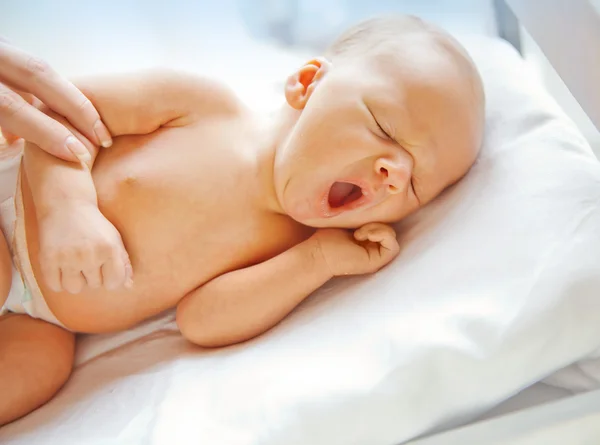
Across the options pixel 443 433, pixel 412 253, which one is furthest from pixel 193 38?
pixel 443 433

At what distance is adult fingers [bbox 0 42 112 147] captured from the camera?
88cm

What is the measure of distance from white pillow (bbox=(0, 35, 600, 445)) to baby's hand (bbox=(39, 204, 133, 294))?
14 centimetres

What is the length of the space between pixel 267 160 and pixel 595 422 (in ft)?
1.76

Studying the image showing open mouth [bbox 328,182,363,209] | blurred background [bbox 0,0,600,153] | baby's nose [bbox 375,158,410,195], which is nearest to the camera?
baby's nose [bbox 375,158,410,195]

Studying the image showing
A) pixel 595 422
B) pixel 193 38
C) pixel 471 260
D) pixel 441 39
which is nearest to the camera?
pixel 595 422

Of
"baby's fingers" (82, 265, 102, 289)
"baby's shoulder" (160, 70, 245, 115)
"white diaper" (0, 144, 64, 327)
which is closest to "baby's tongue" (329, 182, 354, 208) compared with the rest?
"baby's shoulder" (160, 70, 245, 115)

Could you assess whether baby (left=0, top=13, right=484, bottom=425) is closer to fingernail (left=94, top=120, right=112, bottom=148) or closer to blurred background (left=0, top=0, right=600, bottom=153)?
fingernail (left=94, top=120, right=112, bottom=148)

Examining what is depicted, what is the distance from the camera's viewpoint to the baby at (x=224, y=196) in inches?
32.5

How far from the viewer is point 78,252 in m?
0.81

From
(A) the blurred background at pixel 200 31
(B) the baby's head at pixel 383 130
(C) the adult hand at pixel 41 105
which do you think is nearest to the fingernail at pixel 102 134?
(C) the adult hand at pixel 41 105

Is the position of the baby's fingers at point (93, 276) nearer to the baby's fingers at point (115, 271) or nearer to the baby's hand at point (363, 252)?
the baby's fingers at point (115, 271)

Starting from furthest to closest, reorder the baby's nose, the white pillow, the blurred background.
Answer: the blurred background, the baby's nose, the white pillow

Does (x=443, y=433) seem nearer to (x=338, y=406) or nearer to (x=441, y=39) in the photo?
(x=338, y=406)

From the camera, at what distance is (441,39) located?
2.90ft
